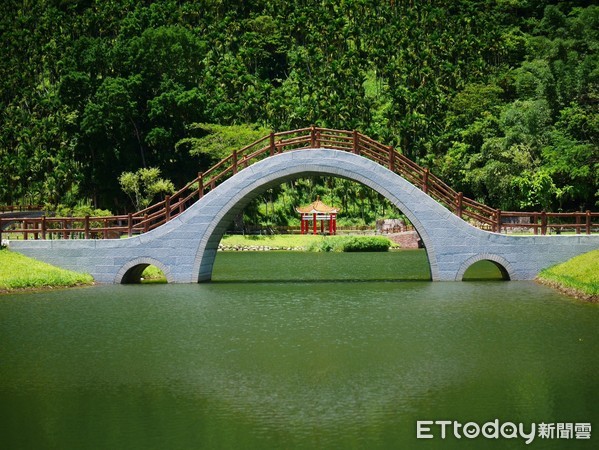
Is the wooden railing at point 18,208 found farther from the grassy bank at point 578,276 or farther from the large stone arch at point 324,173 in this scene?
the grassy bank at point 578,276

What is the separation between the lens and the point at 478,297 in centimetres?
2422

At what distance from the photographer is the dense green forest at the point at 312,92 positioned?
5081 centimetres

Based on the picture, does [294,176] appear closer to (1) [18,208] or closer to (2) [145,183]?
(2) [145,183]

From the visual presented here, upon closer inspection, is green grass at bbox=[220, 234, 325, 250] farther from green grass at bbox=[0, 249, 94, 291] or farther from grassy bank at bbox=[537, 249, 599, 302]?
grassy bank at bbox=[537, 249, 599, 302]

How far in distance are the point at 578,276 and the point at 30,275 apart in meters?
16.3

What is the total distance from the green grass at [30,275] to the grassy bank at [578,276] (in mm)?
14167

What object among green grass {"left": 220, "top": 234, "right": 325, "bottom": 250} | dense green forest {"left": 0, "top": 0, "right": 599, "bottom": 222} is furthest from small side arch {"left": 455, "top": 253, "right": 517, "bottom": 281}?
green grass {"left": 220, "top": 234, "right": 325, "bottom": 250}

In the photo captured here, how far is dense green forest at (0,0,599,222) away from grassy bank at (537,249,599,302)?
18468mm

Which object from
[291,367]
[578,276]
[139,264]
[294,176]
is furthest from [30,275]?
[578,276]

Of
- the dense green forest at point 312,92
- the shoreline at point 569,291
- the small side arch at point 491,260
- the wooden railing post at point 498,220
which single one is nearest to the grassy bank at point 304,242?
the dense green forest at point 312,92

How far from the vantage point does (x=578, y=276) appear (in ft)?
84.3

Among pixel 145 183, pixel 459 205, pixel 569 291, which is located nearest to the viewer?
pixel 569 291

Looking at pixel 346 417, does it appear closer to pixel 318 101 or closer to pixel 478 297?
pixel 478 297

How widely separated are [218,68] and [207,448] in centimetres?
6361
